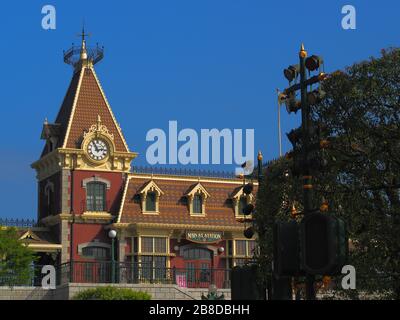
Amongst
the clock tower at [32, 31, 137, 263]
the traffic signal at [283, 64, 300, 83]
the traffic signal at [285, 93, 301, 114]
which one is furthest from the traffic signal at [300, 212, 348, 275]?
the clock tower at [32, 31, 137, 263]

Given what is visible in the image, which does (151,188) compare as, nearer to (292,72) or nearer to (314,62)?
(292,72)

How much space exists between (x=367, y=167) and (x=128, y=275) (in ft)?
69.6

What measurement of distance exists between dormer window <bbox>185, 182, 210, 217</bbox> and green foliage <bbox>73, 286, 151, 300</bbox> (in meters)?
19.0

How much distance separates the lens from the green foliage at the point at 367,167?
25234 mm

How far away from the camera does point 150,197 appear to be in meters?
56.6

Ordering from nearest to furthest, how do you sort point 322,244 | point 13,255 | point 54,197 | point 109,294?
point 322,244, point 109,294, point 13,255, point 54,197

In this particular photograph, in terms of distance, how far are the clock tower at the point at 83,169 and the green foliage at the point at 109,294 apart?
52.1ft

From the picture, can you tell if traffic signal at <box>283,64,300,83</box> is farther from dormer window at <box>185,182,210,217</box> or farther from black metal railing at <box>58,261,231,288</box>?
dormer window at <box>185,182,210,217</box>

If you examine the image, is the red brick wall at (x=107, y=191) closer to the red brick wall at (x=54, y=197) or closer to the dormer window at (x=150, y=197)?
the red brick wall at (x=54, y=197)

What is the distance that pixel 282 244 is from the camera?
10211 mm

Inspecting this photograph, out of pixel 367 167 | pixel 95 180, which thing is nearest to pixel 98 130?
pixel 95 180
